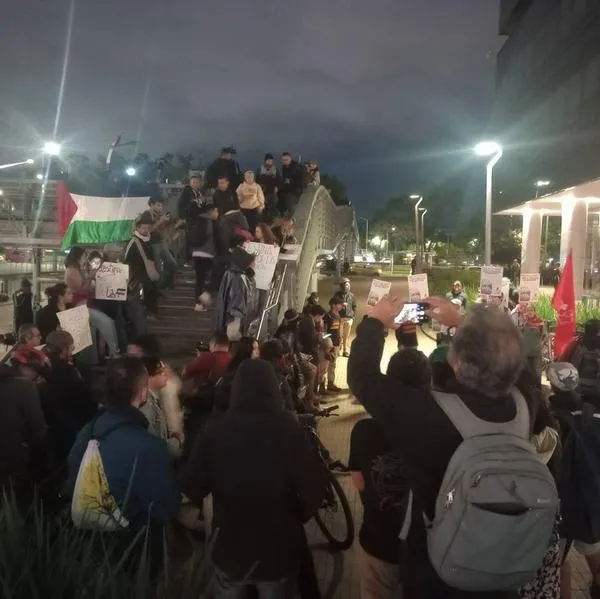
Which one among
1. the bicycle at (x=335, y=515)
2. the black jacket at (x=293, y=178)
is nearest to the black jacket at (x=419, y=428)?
the bicycle at (x=335, y=515)

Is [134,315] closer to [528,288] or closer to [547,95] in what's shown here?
[528,288]

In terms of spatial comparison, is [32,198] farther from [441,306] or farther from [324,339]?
[441,306]

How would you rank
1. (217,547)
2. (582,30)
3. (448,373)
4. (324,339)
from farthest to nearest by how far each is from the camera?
1. (582,30)
2. (324,339)
3. (448,373)
4. (217,547)

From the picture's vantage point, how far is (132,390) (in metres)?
3.62

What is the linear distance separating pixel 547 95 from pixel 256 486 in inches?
1894

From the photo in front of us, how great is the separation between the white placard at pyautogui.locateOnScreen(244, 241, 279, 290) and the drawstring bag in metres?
6.71

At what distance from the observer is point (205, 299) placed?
1110cm

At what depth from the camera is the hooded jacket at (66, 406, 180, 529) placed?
3.43 metres

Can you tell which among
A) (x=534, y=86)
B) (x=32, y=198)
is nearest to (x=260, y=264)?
(x=32, y=198)

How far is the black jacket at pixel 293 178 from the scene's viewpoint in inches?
690

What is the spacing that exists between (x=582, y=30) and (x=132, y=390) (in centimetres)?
4182

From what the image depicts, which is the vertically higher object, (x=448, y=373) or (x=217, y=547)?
(x=448, y=373)

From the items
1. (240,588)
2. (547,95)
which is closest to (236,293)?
(240,588)

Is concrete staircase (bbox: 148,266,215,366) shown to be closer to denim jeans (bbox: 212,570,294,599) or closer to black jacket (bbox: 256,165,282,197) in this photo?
black jacket (bbox: 256,165,282,197)
